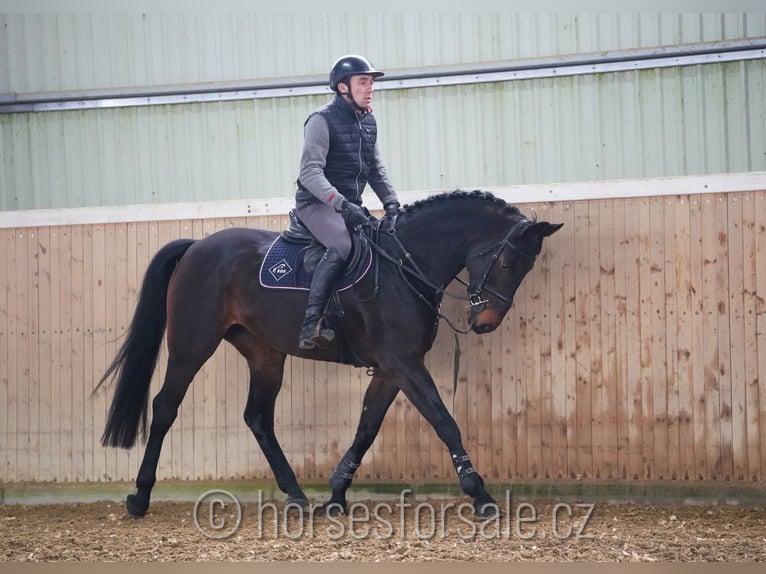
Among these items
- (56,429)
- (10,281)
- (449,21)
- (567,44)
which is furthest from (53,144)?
(567,44)

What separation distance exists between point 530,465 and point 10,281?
430 centimetres

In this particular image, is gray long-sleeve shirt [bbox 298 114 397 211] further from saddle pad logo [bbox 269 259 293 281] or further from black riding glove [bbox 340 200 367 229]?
saddle pad logo [bbox 269 259 293 281]

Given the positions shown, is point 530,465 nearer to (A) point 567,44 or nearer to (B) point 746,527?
(B) point 746,527

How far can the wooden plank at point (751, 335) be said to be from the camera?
260 inches

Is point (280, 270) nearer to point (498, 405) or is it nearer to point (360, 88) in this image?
point (360, 88)

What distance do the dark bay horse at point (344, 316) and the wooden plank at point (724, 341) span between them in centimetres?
134

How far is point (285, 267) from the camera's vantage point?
661 centimetres

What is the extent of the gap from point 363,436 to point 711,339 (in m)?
2.42

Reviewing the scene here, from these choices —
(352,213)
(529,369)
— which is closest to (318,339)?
(352,213)

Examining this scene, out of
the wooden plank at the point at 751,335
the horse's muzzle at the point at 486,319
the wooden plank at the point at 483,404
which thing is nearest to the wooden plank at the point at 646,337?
the wooden plank at the point at 751,335

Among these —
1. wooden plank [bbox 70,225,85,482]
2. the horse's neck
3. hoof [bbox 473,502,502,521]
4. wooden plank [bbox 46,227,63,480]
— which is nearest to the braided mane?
the horse's neck

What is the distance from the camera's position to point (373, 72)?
6.34 meters

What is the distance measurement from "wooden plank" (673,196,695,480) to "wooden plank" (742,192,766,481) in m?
0.34

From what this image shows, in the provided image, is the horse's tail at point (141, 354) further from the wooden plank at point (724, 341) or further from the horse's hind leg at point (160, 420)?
the wooden plank at point (724, 341)
